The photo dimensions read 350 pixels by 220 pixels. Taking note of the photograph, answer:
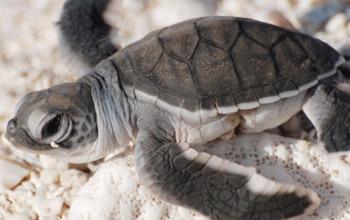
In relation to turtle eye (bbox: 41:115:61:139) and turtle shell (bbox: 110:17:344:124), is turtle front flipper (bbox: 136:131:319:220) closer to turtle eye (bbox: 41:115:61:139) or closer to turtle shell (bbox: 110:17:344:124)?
turtle shell (bbox: 110:17:344:124)

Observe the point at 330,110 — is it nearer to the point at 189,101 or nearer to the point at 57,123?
the point at 189,101

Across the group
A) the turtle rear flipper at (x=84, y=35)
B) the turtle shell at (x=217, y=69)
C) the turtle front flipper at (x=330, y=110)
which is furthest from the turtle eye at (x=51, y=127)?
the turtle front flipper at (x=330, y=110)

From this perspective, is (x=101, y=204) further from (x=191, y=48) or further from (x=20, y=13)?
(x=20, y=13)

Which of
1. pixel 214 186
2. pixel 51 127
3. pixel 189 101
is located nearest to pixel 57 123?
pixel 51 127

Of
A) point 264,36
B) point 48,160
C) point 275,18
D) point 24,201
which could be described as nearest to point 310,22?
point 275,18

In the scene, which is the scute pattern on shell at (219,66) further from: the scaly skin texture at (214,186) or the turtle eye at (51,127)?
the turtle eye at (51,127)

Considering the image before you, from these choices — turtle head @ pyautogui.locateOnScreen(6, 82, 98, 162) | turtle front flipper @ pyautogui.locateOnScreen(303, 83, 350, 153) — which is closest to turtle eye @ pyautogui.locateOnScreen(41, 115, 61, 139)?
turtle head @ pyautogui.locateOnScreen(6, 82, 98, 162)
